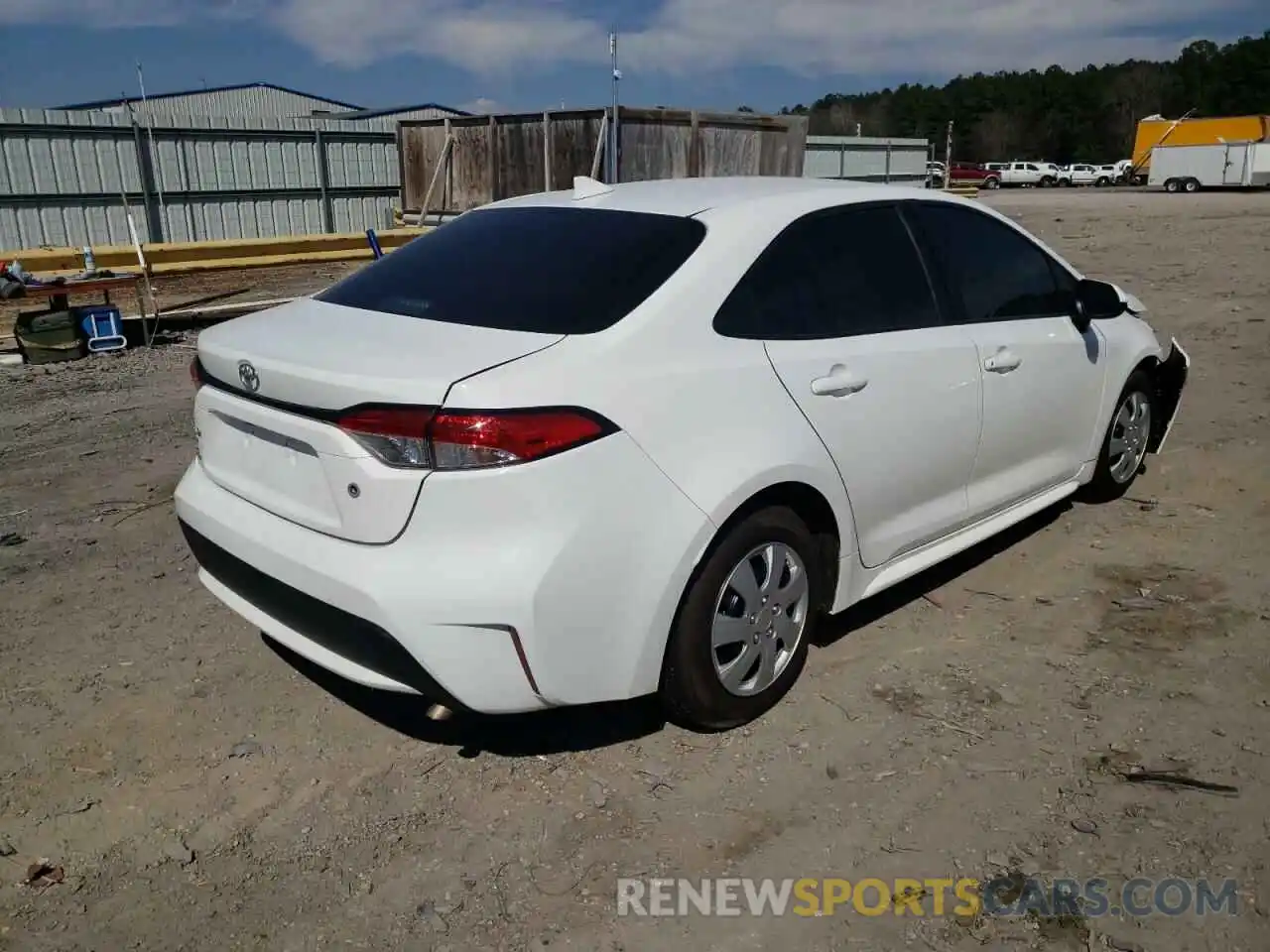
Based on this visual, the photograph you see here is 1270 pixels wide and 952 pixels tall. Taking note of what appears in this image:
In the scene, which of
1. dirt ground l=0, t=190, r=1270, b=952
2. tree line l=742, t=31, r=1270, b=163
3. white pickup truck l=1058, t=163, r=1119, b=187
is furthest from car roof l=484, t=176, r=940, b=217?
tree line l=742, t=31, r=1270, b=163

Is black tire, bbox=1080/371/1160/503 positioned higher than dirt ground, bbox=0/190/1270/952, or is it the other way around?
black tire, bbox=1080/371/1160/503

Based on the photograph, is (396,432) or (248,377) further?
(248,377)

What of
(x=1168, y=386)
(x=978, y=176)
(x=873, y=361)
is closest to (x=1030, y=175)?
(x=978, y=176)

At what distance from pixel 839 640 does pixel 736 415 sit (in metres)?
1.29

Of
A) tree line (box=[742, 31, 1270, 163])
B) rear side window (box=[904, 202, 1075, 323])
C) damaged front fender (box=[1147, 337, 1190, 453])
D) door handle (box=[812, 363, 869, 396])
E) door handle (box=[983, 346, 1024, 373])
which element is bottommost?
damaged front fender (box=[1147, 337, 1190, 453])

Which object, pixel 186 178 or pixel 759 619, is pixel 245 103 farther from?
pixel 759 619

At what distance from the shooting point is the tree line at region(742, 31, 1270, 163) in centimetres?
9362

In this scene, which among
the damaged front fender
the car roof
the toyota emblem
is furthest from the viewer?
the damaged front fender

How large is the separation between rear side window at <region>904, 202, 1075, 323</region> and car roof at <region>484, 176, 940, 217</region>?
150mm

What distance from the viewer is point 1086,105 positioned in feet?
322

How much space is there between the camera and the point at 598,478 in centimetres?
255

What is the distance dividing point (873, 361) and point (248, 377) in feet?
6.45

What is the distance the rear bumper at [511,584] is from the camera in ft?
8.15

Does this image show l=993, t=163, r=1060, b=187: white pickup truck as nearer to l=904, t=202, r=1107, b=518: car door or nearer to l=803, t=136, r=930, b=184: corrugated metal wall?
l=803, t=136, r=930, b=184: corrugated metal wall
